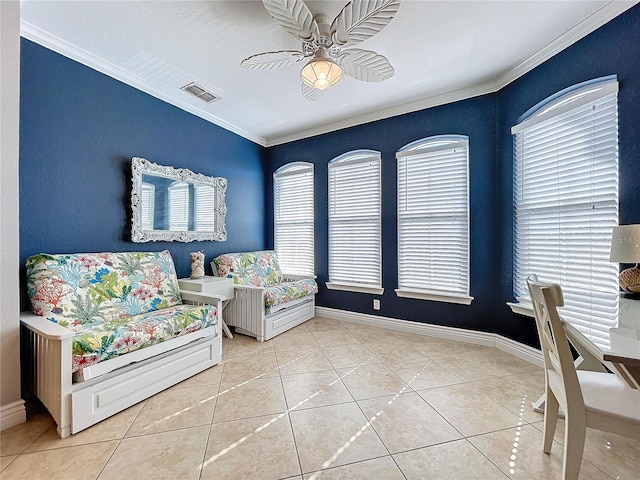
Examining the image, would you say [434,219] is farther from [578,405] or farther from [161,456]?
[161,456]

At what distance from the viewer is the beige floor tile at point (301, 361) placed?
95.2 inches

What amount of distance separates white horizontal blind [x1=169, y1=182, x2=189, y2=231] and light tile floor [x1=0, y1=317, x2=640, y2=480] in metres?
1.63

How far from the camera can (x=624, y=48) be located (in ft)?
6.03

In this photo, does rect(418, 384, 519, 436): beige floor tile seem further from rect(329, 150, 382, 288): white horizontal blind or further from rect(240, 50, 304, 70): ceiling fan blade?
rect(240, 50, 304, 70): ceiling fan blade

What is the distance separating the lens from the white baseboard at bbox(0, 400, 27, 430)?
5.36ft

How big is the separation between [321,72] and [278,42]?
0.63 meters

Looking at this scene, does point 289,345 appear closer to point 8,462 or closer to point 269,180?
point 8,462

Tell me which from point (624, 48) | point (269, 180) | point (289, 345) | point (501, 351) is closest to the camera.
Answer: point (624, 48)

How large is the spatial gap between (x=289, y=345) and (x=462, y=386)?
1.65m

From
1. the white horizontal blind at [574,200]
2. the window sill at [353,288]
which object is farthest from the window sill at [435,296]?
the white horizontal blind at [574,200]

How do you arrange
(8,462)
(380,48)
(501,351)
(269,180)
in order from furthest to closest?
(269,180) → (501,351) → (380,48) → (8,462)

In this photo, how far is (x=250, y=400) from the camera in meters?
1.95

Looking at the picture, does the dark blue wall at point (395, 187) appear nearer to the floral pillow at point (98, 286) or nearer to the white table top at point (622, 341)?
the white table top at point (622, 341)

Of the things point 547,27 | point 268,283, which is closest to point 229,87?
point 268,283
